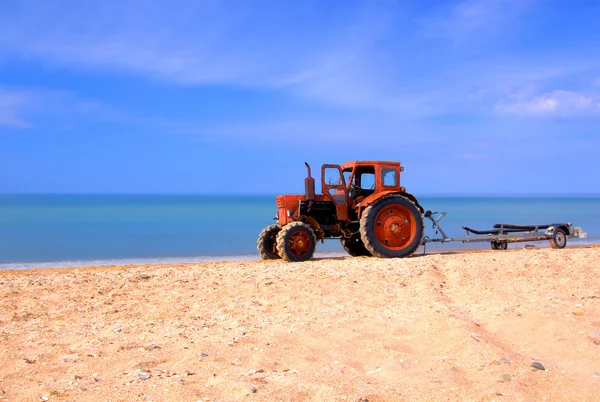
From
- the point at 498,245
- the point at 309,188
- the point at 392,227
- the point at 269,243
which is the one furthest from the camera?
the point at 498,245

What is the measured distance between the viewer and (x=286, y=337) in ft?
18.6

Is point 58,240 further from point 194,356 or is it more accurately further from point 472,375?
point 472,375

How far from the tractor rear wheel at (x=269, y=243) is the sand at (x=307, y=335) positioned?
345 centimetres

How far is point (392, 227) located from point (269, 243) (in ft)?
9.27

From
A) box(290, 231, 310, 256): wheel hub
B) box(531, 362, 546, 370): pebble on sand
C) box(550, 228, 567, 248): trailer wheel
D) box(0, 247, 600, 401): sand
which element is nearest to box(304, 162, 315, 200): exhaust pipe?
box(290, 231, 310, 256): wheel hub

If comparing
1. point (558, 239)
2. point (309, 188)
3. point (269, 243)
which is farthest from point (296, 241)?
Result: point (558, 239)

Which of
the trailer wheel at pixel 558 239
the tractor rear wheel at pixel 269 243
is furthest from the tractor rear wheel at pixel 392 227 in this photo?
the trailer wheel at pixel 558 239

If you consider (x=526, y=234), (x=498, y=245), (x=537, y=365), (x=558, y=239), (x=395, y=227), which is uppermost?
(x=395, y=227)

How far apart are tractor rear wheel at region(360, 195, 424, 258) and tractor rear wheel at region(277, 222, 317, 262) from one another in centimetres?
112

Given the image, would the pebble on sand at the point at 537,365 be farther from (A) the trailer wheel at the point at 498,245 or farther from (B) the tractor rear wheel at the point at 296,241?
(A) the trailer wheel at the point at 498,245

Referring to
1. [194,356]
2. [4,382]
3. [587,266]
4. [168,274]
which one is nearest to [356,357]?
[194,356]

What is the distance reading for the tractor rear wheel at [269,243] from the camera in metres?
12.6

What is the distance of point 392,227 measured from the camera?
12.0 metres

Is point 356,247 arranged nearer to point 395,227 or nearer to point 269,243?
point 395,227
